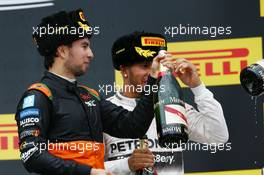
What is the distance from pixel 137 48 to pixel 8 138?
2.49 feet

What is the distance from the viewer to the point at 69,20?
2.33 meters

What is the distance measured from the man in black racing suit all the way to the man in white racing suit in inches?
5.0

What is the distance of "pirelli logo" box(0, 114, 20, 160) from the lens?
299 centimetres

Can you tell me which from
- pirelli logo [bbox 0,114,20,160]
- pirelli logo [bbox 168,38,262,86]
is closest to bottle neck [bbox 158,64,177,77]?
pirelli logo [bbox 168,38,262,86]

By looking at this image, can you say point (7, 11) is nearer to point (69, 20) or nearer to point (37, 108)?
point (69, 20)

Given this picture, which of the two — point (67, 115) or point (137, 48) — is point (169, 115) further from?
point (137, 48)

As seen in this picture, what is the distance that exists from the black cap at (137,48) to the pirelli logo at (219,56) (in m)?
0.33

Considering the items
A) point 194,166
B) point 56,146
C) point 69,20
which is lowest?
point 194,166

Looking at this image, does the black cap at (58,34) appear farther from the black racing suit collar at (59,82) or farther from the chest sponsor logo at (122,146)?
the chest sponsor logo at (122,146)

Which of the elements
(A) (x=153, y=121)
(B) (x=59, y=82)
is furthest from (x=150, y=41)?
(B) (x=59, y=82)

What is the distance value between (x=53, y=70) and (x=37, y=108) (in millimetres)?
223

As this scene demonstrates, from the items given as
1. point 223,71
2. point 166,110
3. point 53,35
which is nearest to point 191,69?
point 166,110

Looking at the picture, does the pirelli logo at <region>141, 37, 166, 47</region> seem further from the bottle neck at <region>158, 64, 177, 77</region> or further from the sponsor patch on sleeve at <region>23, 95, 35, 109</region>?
the sponsor patch on sleeve at <region>23, 95, 35, 109</region>

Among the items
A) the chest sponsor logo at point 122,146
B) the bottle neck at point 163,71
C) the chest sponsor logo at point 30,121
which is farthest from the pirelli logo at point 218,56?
the chest sponsor logo at point 30,121
